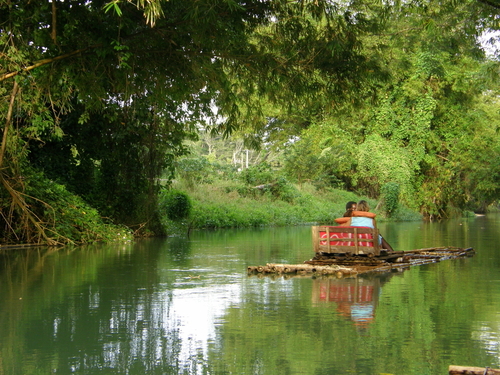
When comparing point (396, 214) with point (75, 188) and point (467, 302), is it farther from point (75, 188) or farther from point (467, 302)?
point (467, 302)

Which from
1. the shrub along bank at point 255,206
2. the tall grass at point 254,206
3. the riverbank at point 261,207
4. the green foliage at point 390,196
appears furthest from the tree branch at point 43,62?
the green foliage at point 390,196

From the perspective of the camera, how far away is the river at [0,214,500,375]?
20.5 feet

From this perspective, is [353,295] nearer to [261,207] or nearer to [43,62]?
[43,62]

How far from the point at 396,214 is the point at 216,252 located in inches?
1161

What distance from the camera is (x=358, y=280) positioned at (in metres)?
12.5

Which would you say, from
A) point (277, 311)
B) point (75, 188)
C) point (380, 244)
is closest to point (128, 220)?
point (75, 188)

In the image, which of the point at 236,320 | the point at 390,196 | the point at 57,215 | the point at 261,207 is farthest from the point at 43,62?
the point at 390,196

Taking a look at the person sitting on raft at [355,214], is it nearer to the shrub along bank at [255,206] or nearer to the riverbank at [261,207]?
the shrub along bank at [255,206]

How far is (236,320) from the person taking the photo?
8328mm

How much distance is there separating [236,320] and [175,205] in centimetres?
1936

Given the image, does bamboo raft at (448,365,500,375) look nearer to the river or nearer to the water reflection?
the river

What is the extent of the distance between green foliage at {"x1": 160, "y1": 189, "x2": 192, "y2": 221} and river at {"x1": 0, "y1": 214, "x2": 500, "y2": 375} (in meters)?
12.1

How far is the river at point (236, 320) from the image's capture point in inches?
246

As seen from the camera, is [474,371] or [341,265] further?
[341,265]
